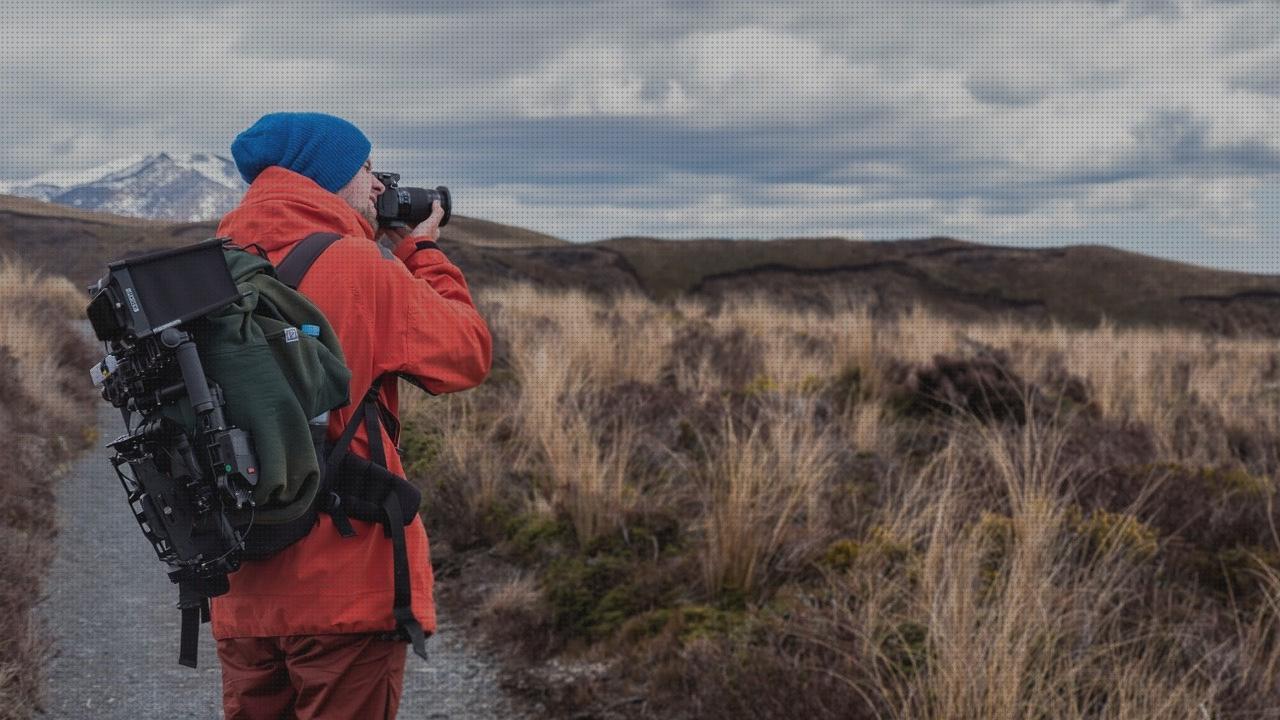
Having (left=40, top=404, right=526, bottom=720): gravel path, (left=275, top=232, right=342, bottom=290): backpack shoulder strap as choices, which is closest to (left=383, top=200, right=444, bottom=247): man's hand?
(left=275, top=232, right=342, bottom=290): backpack shoulder strap

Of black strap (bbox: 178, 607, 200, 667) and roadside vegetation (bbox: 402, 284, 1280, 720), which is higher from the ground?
black strap (bbox: 178, 607, 200, 667)

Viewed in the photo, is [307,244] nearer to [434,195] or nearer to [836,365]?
[434,195]

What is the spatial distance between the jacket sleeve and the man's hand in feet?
0.74

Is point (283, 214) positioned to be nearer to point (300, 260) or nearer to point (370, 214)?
point (300, 260)

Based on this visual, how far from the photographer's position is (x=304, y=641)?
7.18ft

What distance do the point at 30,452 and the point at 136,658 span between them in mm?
3291

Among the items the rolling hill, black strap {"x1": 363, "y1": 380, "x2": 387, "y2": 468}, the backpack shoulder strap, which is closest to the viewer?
the backpack shoulder strap

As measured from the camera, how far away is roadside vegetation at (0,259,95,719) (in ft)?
12.4

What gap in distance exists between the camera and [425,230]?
2.60m

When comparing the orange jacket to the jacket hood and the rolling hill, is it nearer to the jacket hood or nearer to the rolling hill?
the jacket hood

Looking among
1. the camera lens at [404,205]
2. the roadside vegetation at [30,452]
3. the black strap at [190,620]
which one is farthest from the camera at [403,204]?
the roadside vegetation at [30,452]

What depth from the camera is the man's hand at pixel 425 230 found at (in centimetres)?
258

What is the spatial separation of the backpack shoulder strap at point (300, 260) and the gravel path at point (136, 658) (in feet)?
8.31

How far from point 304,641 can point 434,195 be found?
3.87ft
